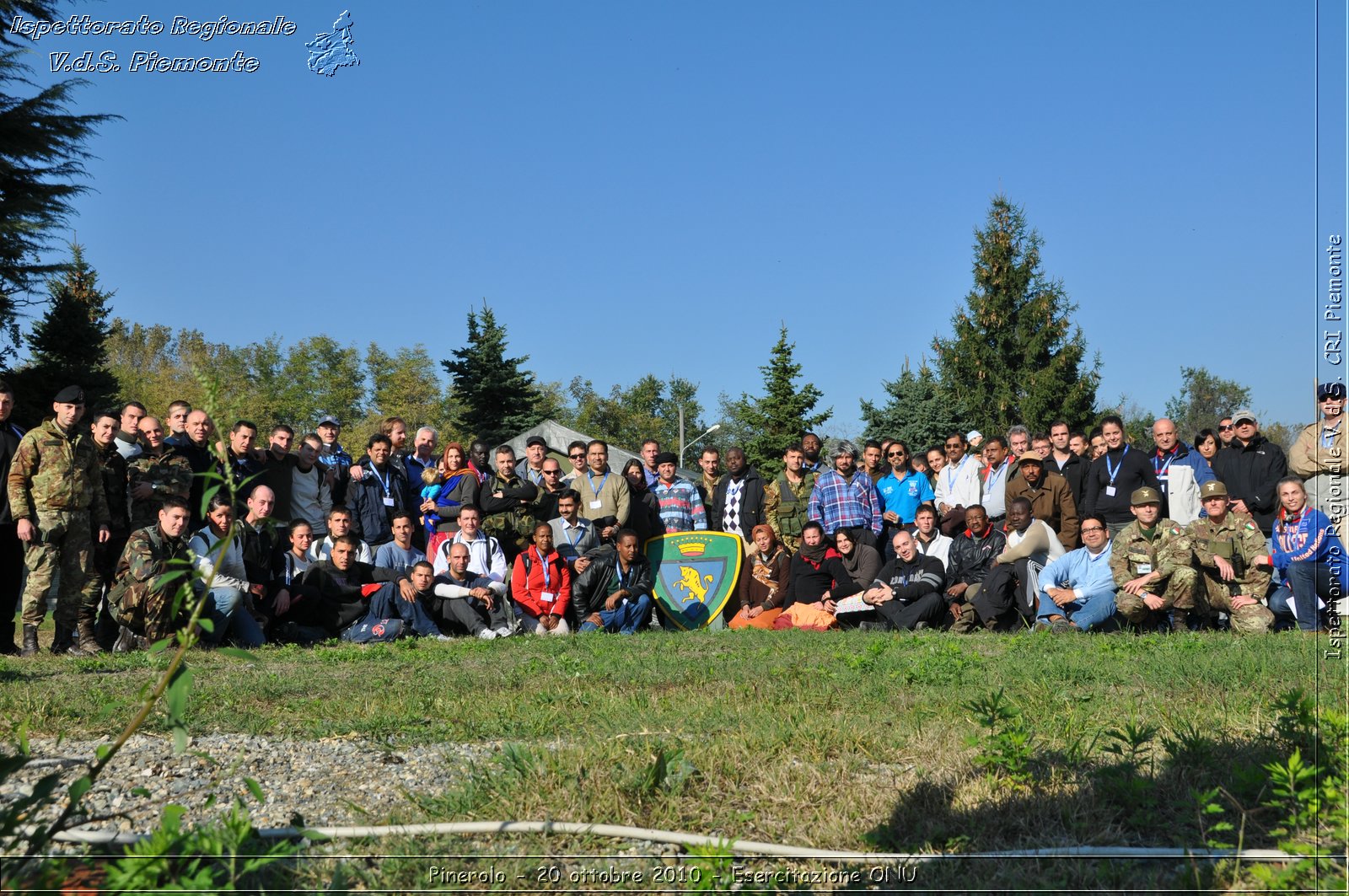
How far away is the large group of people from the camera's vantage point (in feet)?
30.3

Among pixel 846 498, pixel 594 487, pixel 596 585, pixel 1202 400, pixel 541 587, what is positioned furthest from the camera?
pixel 1202 400

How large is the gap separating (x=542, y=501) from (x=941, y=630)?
181 inches

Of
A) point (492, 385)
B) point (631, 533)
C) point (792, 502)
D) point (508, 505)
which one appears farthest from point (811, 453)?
point (492, 385)

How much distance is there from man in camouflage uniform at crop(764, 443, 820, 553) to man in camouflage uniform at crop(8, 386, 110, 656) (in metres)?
→ 7.30

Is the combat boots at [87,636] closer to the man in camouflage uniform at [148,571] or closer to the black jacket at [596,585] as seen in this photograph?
the man in camouflage uniform at [148,571]

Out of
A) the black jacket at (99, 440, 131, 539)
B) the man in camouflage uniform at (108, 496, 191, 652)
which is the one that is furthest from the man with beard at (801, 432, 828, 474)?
the black jacket at (99, 440, 131, 539)

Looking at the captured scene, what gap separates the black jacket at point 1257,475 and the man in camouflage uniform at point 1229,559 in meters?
0.99

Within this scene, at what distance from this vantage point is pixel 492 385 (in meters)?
47.3

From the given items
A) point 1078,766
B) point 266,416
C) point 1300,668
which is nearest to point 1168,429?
point 1300,668

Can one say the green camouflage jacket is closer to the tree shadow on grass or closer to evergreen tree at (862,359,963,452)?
the tree shadow on grass

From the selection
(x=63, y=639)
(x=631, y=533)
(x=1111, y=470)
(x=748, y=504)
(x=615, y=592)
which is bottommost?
(x=63, y=639)

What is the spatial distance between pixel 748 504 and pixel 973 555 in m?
2.95

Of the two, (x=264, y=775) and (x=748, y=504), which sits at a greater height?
(x=748, y=504)

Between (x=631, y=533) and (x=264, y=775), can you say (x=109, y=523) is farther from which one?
(x=264, y=775)
